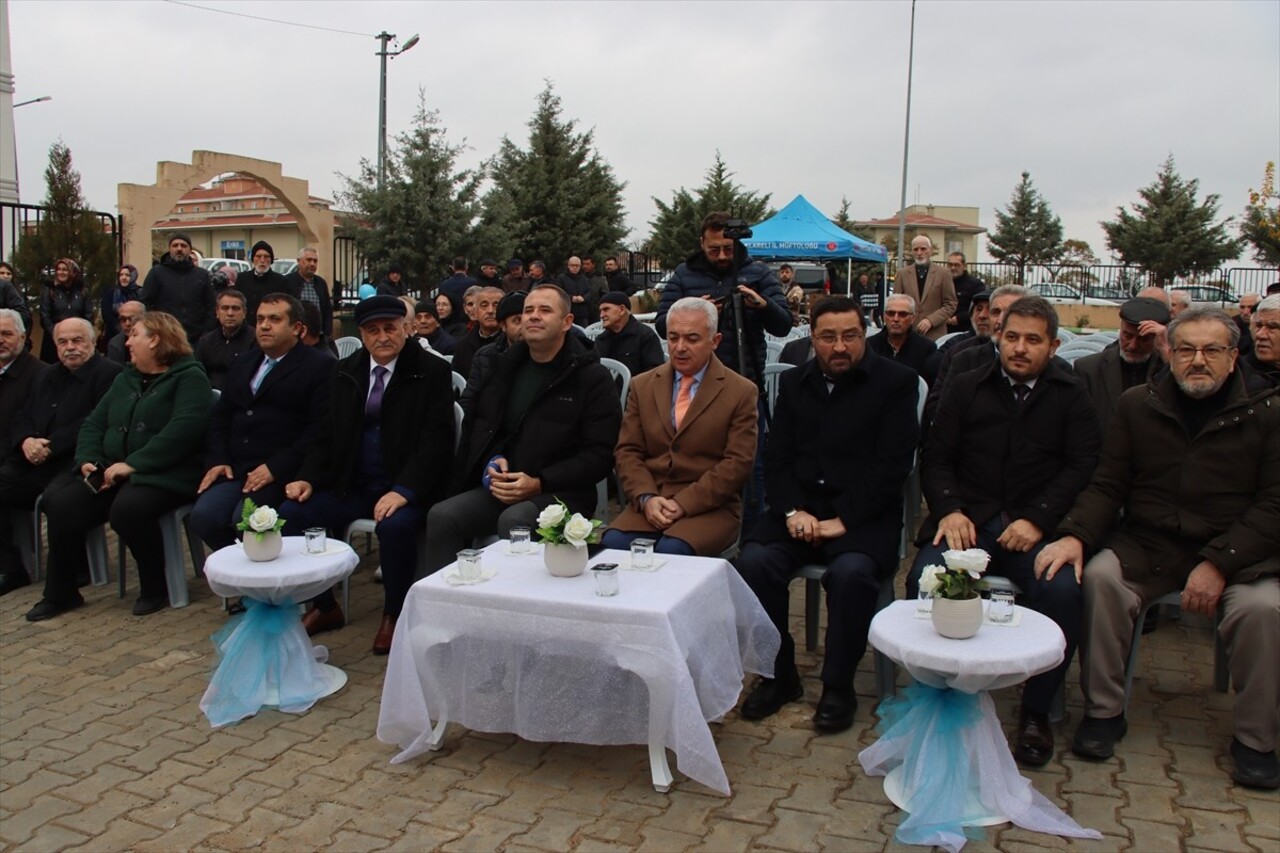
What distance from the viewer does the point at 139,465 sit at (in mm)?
Result: 5219

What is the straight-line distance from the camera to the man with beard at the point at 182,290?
29.4ft

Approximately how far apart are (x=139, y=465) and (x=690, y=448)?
2.93 m

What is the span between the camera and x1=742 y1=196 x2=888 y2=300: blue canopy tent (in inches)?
762

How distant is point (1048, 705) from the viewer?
346 cm

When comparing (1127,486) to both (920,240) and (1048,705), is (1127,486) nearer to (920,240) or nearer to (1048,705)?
(1048,705)

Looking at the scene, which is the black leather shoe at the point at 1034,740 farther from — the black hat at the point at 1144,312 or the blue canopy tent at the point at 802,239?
the blue canopy tent at the point at 802,239

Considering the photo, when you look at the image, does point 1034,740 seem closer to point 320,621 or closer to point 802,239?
point 320,621

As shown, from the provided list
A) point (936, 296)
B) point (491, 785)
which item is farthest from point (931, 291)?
point (491, 785)

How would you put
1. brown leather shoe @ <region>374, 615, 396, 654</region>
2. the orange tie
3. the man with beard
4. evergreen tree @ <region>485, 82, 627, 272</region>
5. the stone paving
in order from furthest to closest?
evergreen tree @ <region>485, 82, 627, 272</region>, the man with beard, brown leather shoe @ <region>374, 615, 396, 654</region>, the orange tie, the stone paving

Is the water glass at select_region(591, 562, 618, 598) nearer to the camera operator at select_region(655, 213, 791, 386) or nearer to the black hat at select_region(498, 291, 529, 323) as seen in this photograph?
the camera operator at select_region(655, 213, 791, 386)

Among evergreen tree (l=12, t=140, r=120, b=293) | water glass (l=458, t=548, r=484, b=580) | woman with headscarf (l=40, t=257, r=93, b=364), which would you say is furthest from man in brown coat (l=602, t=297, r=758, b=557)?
evergreen tree (l=12, t=140, r=120, b=293)

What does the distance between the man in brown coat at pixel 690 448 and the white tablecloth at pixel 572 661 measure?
53cm

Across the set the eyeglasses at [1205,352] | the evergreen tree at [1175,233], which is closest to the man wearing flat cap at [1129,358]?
the eyeglasses at [1205,352]

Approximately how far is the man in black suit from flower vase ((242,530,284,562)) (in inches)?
72.7
